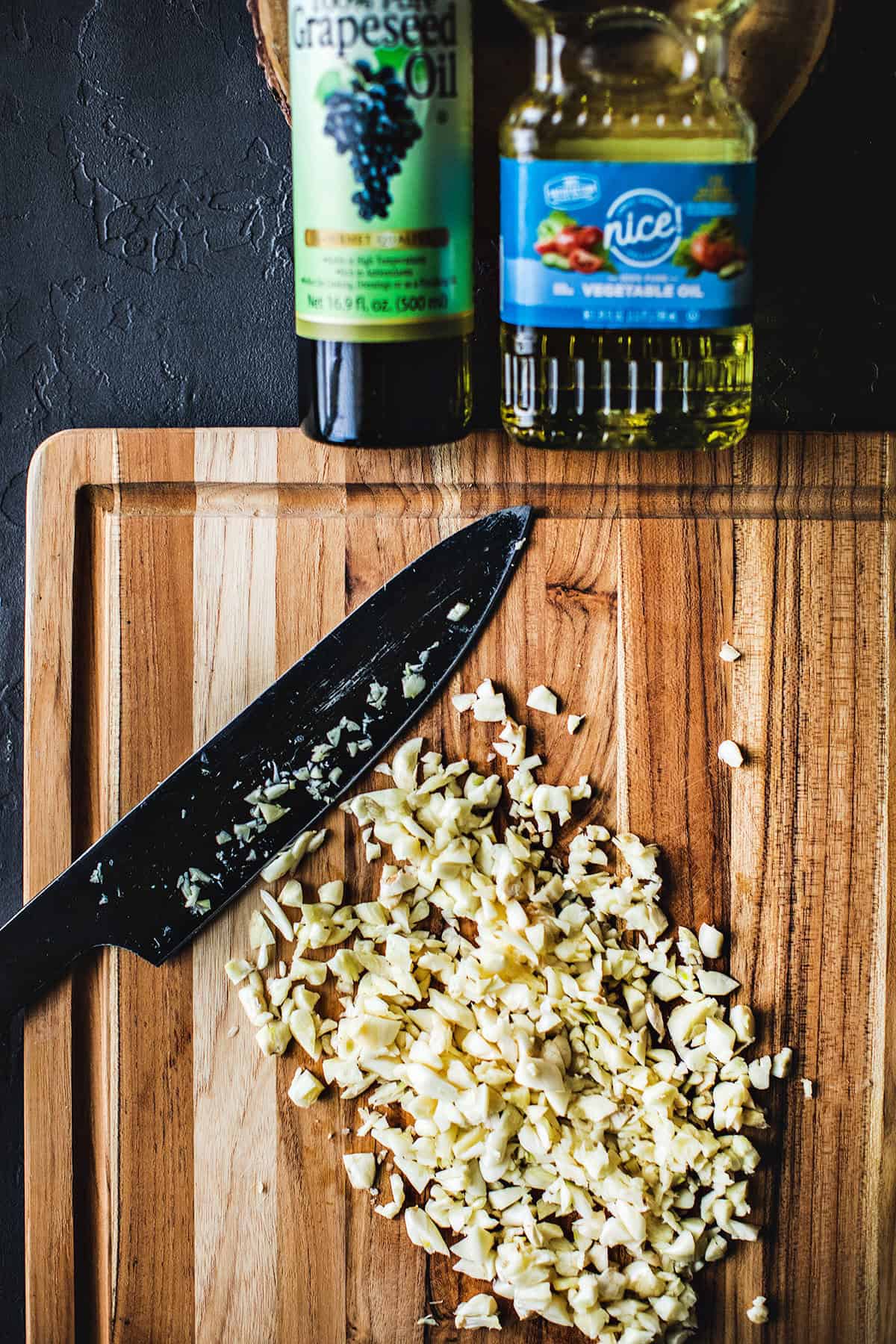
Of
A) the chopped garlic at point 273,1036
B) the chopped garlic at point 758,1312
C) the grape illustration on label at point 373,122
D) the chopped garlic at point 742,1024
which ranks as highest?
the grape illustration on label at point 373,122

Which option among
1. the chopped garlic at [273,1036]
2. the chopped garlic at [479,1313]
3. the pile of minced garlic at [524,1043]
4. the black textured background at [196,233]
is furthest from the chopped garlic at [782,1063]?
the black textured background at [196,233]

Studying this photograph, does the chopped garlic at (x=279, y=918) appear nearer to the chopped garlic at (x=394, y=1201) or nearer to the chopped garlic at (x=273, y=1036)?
the chopped garlic at (x=273, y=1036)

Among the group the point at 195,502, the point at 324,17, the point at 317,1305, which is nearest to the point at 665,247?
the point at 324,17

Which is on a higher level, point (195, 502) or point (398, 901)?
point (195, 502)

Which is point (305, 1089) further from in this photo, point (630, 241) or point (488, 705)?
point (630, 241)

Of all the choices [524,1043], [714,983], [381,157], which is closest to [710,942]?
[714,983]

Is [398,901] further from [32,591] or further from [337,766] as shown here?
[32,591]
